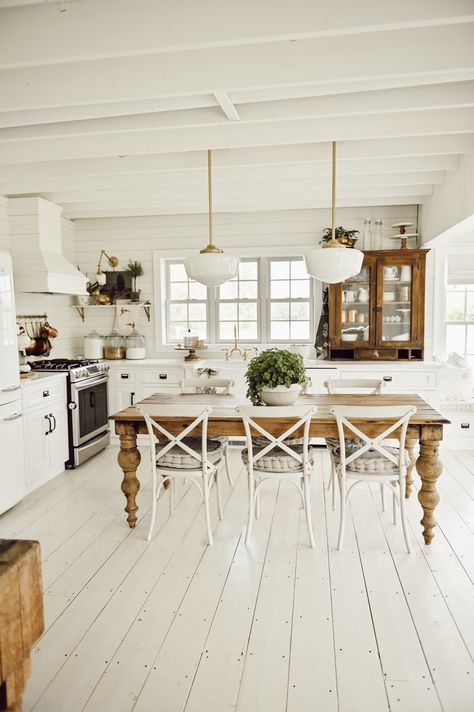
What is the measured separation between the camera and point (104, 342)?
624 centimetres

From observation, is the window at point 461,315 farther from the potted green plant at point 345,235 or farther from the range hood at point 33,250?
the range hood at point 33,250

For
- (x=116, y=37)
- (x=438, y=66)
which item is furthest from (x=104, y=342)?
(x=438, y=66)

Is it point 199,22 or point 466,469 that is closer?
point 199,22

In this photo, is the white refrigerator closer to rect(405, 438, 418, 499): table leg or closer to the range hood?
the range hood

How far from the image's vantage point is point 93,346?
6.05 meters

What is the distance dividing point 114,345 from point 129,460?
2.99 meters

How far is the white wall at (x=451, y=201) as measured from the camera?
3898 mm

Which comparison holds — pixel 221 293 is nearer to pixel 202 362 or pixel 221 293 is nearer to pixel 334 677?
pixel 202 362

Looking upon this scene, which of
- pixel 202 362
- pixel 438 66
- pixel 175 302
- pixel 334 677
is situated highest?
pixel 438 66

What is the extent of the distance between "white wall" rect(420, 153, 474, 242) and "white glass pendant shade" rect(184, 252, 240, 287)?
199 cm

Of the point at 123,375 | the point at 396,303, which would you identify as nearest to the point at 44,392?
the point at 123,375

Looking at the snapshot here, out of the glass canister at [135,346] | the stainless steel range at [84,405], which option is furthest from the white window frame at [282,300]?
the stainless steel range at [84,405]

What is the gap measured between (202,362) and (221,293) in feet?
3.29

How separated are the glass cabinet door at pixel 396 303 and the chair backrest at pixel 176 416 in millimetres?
3034
